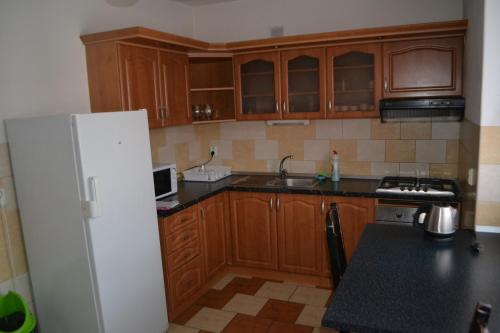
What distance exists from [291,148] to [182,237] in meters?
1.51

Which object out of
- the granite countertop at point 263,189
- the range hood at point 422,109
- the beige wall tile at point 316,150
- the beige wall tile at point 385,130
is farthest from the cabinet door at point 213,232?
the range hood at point 422,109

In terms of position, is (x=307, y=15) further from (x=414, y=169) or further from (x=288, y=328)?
(x=288, y=328)

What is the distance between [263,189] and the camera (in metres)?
3.65

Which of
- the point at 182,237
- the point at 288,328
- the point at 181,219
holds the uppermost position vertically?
the point at 181,219

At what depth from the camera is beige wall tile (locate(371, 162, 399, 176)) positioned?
3.77 m

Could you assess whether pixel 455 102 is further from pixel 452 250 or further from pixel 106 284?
pixel 106 284

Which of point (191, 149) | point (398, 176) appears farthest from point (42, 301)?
point (398, 176)

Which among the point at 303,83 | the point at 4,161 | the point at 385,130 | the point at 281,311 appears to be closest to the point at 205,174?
the point at 303,83

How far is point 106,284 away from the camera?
2400 millimetres

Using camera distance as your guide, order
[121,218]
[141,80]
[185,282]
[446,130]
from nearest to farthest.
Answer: [121,218] → [141,80] → [185,282] → [446,130]

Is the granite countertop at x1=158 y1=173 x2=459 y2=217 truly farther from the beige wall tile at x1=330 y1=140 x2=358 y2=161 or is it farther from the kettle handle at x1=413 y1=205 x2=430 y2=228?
the kettle handle at x1=413 y1=205 x2=430 y2=228

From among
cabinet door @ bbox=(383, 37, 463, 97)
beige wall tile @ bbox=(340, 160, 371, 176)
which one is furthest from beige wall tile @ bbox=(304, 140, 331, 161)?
cabinet door @ bbox=(383, 37, 463, 97)

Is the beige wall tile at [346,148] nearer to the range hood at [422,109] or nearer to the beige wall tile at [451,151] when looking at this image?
the range hood at [422,109]

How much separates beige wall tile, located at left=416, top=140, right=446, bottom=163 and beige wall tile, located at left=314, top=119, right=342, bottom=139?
2.29ft
